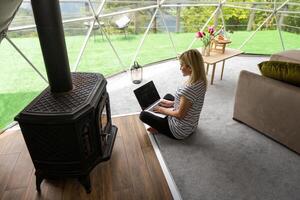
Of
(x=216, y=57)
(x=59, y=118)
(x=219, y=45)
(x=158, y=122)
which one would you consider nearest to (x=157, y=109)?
(x=158, y=122)

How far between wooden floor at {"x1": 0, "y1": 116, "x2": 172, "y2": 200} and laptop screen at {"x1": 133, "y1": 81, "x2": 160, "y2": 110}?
496 mm

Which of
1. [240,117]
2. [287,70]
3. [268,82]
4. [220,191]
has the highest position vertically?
[287,70]

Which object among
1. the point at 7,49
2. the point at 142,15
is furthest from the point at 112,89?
the point at 7,49

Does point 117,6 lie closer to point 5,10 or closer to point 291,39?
point 5,10

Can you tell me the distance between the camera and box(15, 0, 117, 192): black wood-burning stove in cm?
177

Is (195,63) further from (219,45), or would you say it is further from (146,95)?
(219,45)

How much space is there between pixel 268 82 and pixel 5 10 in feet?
8.56

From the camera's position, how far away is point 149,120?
2.78 m

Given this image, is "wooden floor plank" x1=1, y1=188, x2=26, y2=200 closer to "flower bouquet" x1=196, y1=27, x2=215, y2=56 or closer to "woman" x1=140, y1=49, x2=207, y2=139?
"woman" x1=140, y1=49, x2=207, y2=139

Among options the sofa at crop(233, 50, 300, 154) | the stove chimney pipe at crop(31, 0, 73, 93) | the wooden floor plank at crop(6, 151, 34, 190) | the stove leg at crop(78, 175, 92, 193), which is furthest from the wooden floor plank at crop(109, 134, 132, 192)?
the sofa at crop(233, 50, 300, 154)

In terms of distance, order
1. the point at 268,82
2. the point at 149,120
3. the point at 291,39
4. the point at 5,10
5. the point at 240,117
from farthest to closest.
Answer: the point at 291,39
the point at 240,117
the point at 149,120
the point at 268,82
the point at 5,10

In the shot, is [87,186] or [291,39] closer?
[87,186]

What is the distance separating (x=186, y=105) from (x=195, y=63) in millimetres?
464

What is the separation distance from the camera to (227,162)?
8.09 ft
